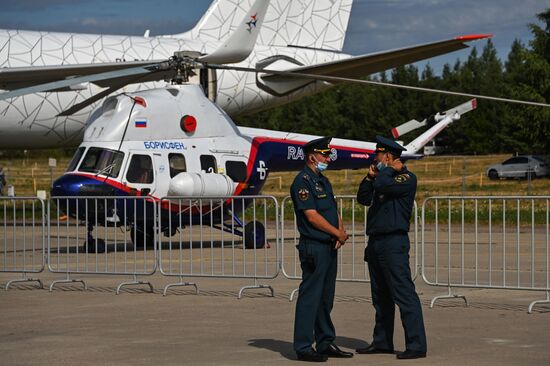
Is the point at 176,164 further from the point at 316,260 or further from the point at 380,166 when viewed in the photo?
the point at 316,260

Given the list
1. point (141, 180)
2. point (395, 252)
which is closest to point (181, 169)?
point (141, 180)

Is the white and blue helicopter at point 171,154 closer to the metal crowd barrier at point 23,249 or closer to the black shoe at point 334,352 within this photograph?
the metal crowd barrier at point 23,249

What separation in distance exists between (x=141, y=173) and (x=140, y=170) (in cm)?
5

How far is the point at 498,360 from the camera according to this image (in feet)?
26.0

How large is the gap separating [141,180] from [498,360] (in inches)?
451

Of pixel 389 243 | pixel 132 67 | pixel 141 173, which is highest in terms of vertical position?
pixel 132 67

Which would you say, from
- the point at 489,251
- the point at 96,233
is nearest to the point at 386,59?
the point at 96,233

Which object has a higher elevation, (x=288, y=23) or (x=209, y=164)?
(x=288, y=23)

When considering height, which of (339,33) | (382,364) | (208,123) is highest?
(339,33)

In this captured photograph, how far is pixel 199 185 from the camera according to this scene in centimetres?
1870

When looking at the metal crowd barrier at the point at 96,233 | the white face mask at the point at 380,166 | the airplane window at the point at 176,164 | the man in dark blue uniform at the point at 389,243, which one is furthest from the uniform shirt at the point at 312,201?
the airplane window at the point at 176,164

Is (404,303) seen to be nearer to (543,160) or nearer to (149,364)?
(149,364)

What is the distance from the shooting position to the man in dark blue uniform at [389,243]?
8.27 meters

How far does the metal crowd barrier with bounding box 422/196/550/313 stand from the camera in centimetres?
1188
